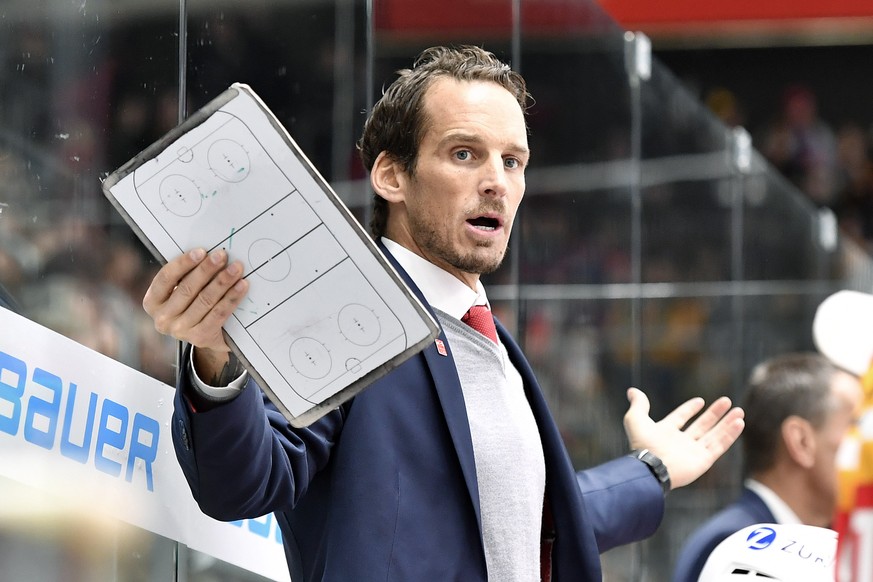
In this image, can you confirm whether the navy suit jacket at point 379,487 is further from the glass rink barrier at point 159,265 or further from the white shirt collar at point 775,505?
the white shirt collar at point 775,505

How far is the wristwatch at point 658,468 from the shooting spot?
2135 millimetres

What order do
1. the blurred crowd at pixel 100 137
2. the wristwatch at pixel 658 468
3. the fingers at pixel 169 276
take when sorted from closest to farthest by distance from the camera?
the fingers at pixel 169 276, the blurred crowd at pixel 100 137, the wristwatch at pixel 658 468

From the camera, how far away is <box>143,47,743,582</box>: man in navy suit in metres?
1.42

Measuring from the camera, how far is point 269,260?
1.37 metres

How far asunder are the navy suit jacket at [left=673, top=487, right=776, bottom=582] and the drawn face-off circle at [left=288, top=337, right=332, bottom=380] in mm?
1319

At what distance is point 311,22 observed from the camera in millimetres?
2174

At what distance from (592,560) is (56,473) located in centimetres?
73

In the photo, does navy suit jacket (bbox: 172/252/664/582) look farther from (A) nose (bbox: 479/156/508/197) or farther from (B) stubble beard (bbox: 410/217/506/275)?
(A) nose (bbox: 479/156/508/197)

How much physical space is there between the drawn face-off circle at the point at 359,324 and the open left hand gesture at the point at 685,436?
87cm

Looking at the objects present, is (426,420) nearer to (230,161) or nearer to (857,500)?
(230,161)

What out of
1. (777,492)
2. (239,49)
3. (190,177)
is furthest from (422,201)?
(777,492)

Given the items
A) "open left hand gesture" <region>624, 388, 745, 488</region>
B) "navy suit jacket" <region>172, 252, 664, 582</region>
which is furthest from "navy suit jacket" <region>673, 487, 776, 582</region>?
"navy suit jacket" <region>172, 252, 664, 582</region>

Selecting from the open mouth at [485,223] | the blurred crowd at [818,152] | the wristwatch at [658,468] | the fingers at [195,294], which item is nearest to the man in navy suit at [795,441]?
the wristwatch at [658,468]

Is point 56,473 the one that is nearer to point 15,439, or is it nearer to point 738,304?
point 15,439
